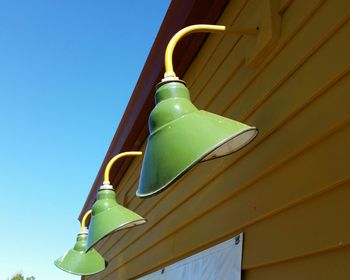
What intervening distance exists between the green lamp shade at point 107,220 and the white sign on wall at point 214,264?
41cm

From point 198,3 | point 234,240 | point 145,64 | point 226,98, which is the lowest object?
point 234,240

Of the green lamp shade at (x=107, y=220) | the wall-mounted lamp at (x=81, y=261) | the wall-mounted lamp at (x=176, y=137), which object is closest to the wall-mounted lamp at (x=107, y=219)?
the green lamp shade at (x=107, y=220)

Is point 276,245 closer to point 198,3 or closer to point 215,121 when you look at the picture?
point 215,121

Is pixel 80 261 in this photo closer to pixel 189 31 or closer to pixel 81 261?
pixel 81 261

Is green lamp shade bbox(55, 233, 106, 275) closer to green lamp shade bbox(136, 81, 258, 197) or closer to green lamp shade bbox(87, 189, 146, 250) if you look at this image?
green lamp shade bbox(87, 189, 146, 250)

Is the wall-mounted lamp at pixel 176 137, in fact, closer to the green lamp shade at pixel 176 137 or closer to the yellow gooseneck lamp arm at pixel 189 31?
the green lamp shade at pixel 176 137

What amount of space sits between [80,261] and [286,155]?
8.08ft

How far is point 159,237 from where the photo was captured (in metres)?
3.65

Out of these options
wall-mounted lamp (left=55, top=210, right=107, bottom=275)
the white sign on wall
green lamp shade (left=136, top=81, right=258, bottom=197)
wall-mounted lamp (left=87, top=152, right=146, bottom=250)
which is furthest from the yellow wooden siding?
wall-mounted lamp (left=55, top=210, right=107, bottom=275)

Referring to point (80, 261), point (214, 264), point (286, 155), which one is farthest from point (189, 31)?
point (80, 261)

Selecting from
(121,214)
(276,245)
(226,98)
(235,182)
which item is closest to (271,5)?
(226,98)

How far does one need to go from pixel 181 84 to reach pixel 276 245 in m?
0.73

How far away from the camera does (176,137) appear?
4.58 feet

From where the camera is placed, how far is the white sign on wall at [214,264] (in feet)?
6.93
